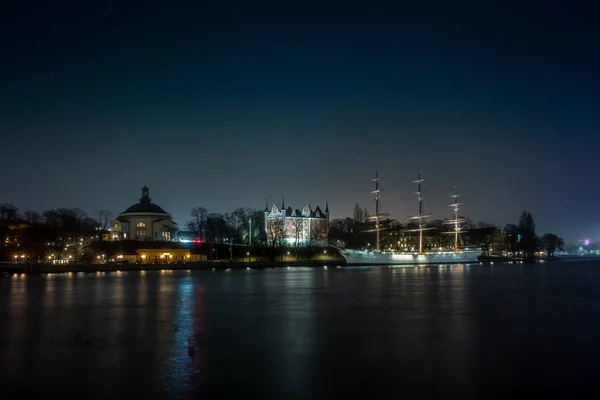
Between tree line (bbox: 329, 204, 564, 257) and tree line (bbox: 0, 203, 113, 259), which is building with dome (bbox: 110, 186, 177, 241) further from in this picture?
tree line (bbox: 329, 204, 564, 257)

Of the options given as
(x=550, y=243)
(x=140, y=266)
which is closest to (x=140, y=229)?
(x=140, y=266)

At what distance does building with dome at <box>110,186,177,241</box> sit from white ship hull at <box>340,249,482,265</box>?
1859 inches

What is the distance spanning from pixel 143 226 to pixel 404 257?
67.5 meters

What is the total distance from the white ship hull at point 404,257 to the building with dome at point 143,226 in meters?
47.2

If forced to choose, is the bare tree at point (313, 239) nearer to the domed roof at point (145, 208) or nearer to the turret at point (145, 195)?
the domed roof at point (145, 208)

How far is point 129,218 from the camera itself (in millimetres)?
137250

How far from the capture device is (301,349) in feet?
59.8

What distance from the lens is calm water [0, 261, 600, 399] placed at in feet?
43.2

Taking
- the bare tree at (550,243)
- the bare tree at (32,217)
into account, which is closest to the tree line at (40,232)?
the bare tree at (32,217)

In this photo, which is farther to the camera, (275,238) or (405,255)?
(405,255)

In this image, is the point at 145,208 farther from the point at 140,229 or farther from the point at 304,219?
the point at 304,219


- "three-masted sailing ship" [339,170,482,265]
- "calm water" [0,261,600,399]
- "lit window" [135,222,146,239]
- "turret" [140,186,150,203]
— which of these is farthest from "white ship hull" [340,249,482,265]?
"calm water" [0,261,600,399]

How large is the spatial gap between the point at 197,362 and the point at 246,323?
8728 mm

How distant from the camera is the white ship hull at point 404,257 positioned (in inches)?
4791
